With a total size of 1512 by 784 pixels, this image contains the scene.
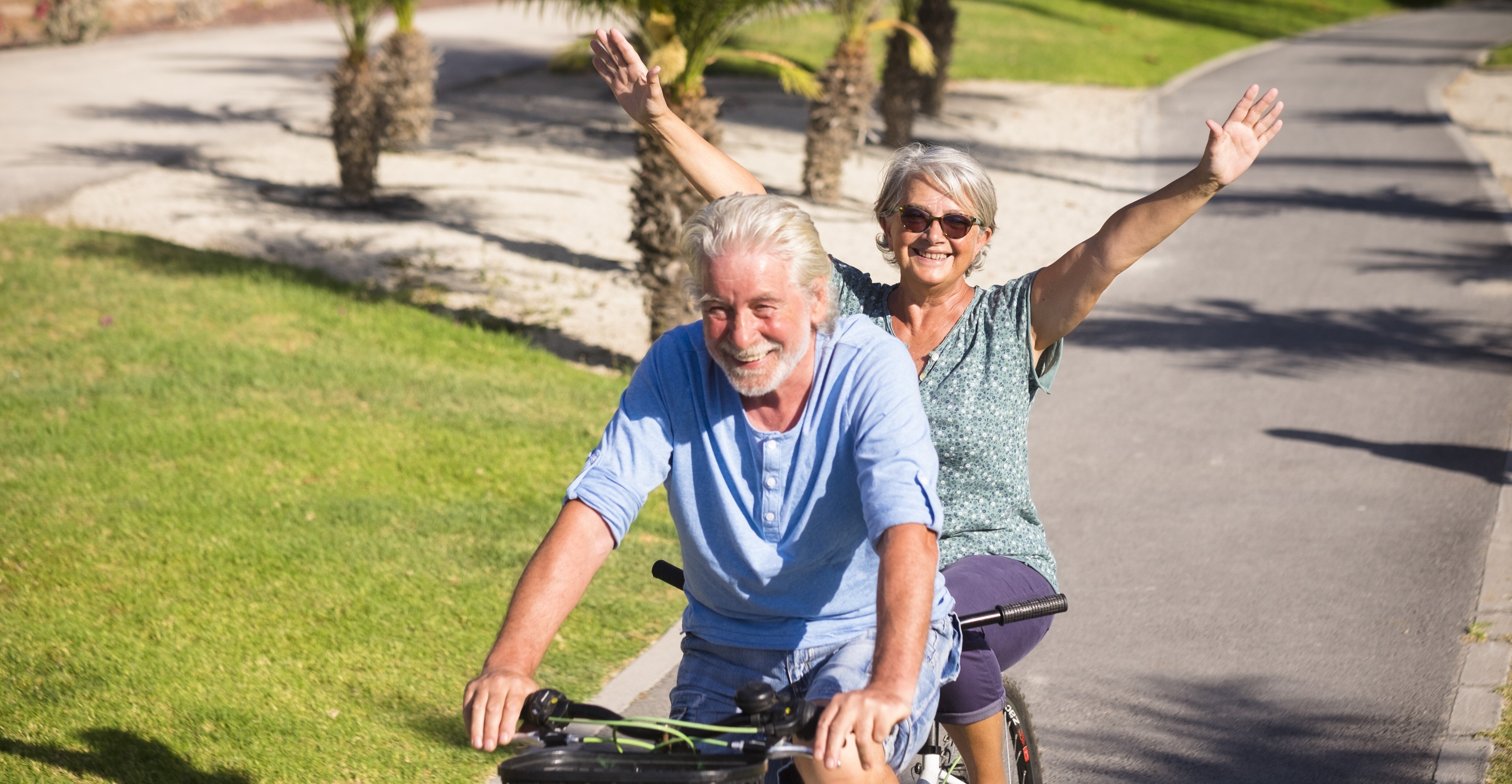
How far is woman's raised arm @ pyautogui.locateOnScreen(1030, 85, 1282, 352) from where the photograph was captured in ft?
10.4

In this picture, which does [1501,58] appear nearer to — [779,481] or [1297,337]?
[1297,337]

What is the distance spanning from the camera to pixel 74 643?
445 cm

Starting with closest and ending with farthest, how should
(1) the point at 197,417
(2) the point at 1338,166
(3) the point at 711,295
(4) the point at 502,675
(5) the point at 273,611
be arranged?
(4) the point at 502,675
(3) the point at 711,295
(5) the point at 273,611
(1) the point at 197,417
(2) the point at 1338,166

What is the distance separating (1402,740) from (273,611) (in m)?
4.01

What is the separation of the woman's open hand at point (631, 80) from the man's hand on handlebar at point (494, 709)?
1.77m

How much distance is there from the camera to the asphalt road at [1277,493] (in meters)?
4.50

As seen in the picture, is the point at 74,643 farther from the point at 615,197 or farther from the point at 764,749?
the point at 615,197

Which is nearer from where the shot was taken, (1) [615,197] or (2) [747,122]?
(1) [615,197]

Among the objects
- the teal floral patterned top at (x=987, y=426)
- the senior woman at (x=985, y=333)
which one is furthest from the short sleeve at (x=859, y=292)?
the teal floral patterned top at (x=987, y=426)

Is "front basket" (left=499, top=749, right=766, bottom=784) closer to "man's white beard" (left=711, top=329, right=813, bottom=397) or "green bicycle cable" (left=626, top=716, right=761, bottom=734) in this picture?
"green bicycle cable" (left=626, top=716, right=761, bottom=734)

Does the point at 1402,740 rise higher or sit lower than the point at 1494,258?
lower

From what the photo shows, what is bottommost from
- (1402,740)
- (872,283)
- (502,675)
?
(1402,740)

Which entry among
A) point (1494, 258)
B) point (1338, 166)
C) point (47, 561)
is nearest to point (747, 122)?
point (1338, 166)

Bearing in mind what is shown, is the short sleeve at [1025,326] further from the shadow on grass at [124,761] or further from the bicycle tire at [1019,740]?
the shadow on grass at [124,761]
